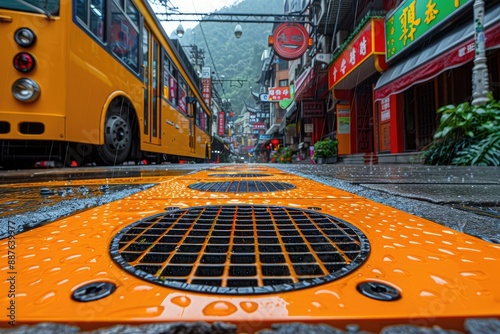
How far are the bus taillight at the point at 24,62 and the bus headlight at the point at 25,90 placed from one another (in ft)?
0.45

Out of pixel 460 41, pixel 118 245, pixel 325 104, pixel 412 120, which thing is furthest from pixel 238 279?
pixel 325 104

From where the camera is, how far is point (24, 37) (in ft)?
10.6

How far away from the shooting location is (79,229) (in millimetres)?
884

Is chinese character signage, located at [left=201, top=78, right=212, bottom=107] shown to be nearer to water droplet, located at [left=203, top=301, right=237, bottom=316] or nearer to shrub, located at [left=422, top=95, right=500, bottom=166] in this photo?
shrub, located at [left=422, top=95, right=500, bottom=166]

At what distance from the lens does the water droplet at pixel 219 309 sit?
1.30 ft

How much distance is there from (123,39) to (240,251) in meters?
5.20

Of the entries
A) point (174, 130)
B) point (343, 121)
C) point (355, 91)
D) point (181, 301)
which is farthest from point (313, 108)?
point (181, 301)

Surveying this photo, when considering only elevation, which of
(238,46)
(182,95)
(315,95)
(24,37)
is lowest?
(24,37)

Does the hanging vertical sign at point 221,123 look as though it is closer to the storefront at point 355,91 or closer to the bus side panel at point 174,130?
the storefront at point 355,91

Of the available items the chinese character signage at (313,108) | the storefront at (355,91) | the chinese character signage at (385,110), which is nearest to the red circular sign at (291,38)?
the storefront at (355,91)

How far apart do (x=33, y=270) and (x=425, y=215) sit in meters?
1.18

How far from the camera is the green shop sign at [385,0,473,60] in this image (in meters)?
6.17

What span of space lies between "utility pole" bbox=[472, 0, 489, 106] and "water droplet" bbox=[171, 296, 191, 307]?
6604mm

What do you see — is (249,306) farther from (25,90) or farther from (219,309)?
(25,90)
